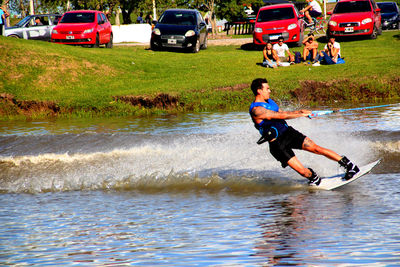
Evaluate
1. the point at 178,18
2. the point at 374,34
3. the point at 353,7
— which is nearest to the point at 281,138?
the point at 178,18

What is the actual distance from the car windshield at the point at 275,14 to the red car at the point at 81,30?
7.04 meters

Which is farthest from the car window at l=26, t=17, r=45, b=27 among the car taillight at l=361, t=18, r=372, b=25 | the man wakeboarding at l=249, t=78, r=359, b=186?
the man wakeboarding at l=249, t=78, r=359, b=186

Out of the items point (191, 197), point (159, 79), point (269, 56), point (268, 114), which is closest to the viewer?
point (268, 114)

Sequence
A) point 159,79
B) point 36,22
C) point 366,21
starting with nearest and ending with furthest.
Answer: point 159,79
point 366,21
point 36,22

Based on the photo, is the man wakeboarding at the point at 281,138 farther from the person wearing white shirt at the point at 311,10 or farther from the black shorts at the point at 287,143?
the person wearing white shirt at the point at 311,10

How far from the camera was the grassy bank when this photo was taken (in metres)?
16.5

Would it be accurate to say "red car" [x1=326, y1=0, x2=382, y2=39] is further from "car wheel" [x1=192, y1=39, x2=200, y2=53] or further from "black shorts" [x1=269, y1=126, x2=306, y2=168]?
"black shorts" [x1=269, y1=126, x2=306, y2=168]

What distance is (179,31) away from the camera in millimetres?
24500

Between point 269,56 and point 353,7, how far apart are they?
27.4ft

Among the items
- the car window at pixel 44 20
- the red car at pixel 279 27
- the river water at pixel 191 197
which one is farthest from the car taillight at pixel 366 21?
the car window at pixel 44 20

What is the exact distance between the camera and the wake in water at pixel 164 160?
9258mm

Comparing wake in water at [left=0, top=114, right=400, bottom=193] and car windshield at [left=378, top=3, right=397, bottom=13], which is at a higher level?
car windshield at [left=378, top=3, right=397, bottom=13]

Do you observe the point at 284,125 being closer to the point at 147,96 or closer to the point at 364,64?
the point at 147,96

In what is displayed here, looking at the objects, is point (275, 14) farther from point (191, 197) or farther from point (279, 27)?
point (191, 197)
